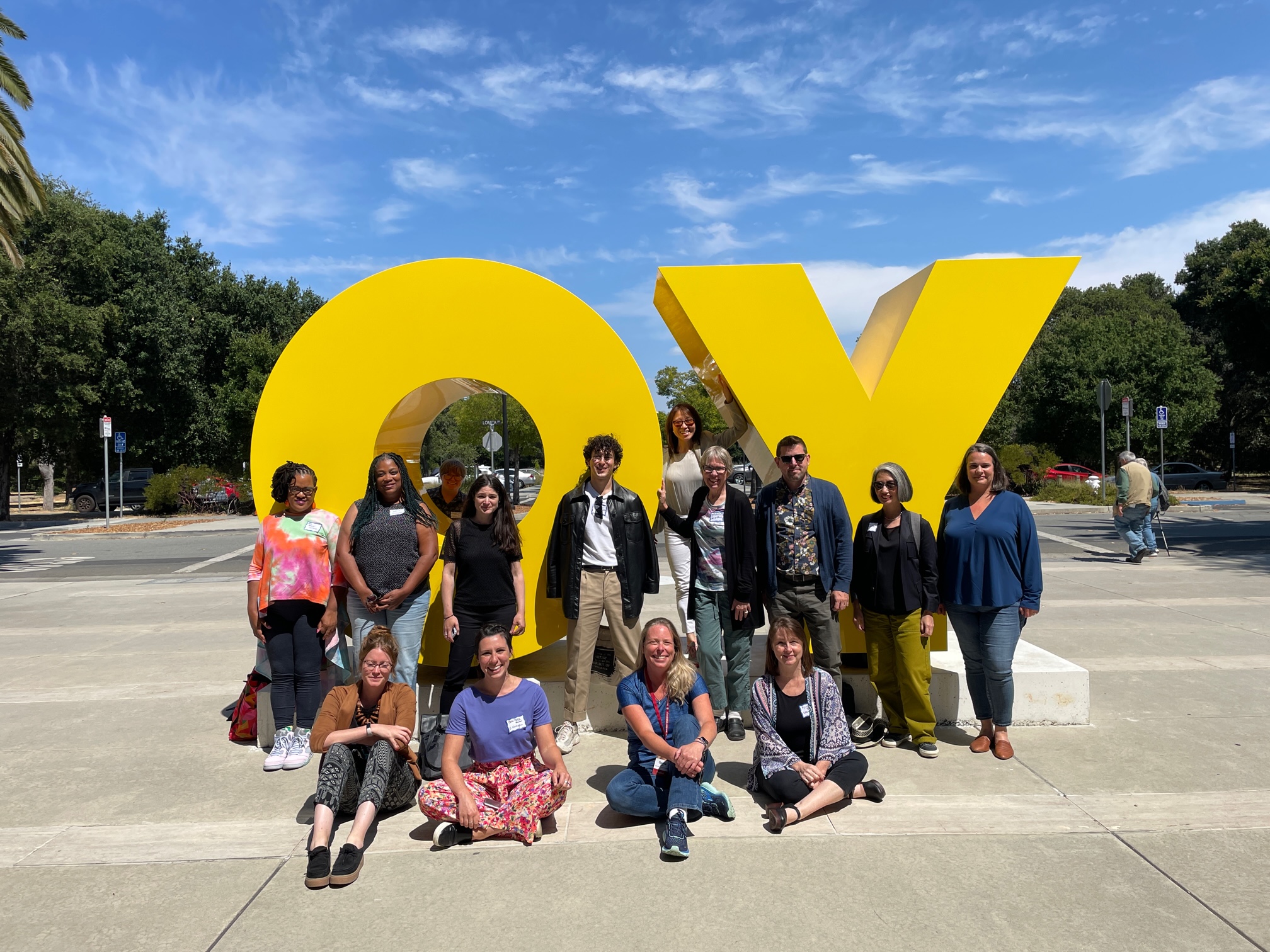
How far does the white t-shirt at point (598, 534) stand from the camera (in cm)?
521

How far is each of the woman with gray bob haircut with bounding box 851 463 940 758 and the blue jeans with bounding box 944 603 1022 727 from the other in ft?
0.70

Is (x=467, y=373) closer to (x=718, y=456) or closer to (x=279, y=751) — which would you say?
(x=718, y=456)

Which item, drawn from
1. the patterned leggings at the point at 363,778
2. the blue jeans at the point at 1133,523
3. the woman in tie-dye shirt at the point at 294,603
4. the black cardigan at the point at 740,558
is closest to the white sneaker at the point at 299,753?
the woman in tie-dye shirt at the point at 294,603

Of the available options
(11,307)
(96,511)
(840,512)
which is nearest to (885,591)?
(840,512)

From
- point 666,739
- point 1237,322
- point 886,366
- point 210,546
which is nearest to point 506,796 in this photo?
point 666,739

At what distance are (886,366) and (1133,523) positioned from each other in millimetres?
9368

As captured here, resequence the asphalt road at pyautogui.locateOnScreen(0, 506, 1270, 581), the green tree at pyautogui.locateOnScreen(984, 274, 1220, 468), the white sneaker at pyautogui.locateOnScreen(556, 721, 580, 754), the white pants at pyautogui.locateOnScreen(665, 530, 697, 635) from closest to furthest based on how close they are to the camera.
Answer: the white sneaker at pyautogui.locateOnScreen(556, 721, 580, 754) → the white pants at pyautogui.locateOnScreen(665, 530, 697, 635) → the asphalt road at pyautogui.locateOnScreen(0, 506, 1270, 581) → the green tree at pyautogui.locateOnScreen(984, 274, 1220, 468)

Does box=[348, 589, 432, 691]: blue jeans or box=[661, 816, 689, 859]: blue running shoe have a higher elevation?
box=[348, 589, 432, 691]: blue jeans

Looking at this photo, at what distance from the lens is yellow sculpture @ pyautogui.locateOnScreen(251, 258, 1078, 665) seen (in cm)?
570

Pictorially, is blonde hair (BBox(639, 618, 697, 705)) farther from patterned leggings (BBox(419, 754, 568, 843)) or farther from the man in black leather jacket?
the man in black leather jacket

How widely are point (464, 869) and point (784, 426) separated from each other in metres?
3.56

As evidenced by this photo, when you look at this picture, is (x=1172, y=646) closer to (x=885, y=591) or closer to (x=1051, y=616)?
(x=1051, y=616)

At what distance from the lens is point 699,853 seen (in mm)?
3703

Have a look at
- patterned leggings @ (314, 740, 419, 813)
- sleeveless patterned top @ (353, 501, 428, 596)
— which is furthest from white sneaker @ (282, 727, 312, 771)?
sleeveless patterned top @ (353, 501, 428, 596)
